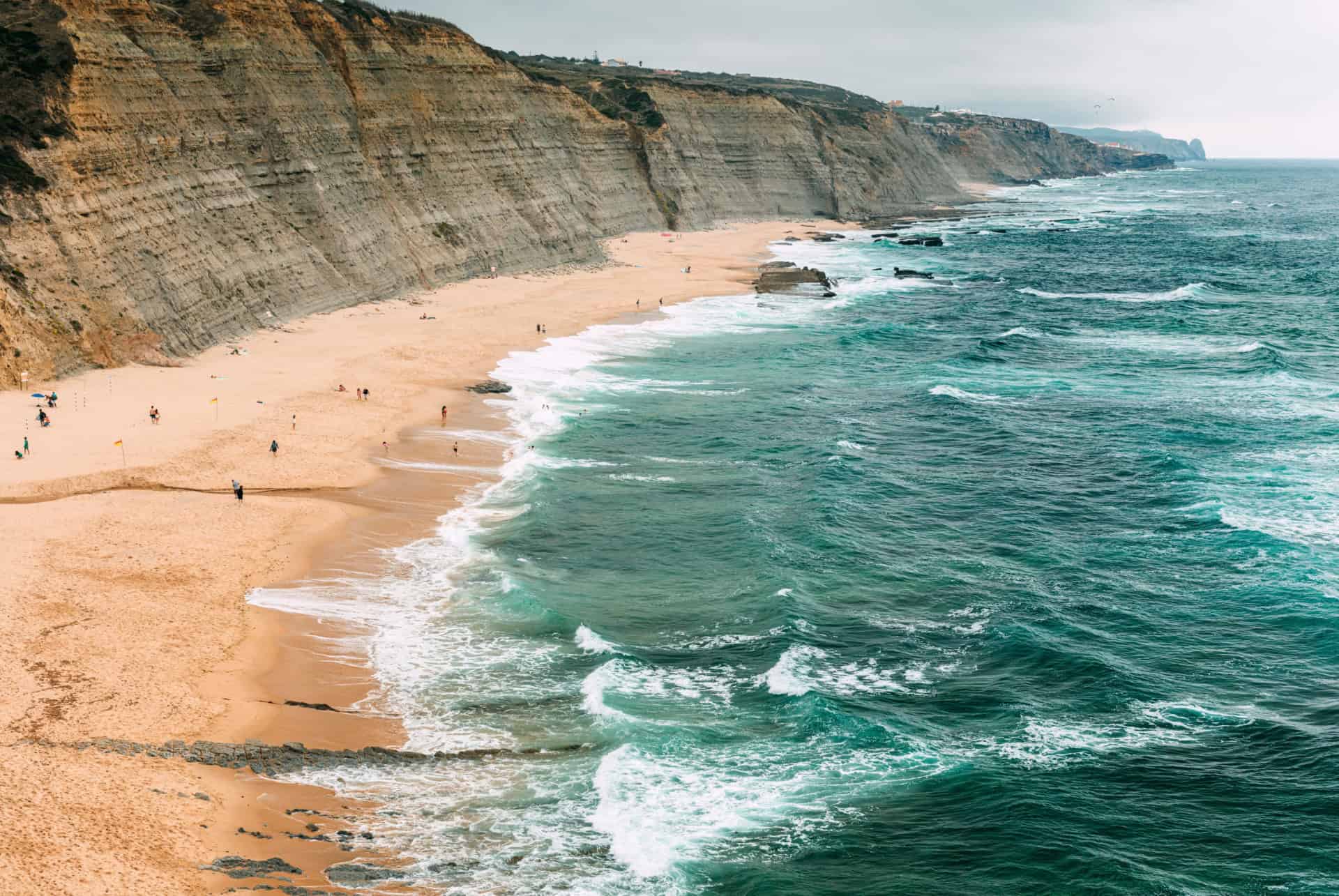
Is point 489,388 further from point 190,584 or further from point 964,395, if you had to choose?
point 190,584

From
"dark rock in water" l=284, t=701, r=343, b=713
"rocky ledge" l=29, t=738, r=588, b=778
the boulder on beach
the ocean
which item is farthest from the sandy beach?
the ocean

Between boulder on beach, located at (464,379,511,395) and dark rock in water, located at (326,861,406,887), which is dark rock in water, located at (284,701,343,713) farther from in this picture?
boulder on beach, located at (464,379,511,395)

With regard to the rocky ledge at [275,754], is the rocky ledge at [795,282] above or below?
above

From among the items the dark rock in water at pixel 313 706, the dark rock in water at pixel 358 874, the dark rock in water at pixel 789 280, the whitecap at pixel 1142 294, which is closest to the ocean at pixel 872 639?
the dark rock in water at pixel 358 874

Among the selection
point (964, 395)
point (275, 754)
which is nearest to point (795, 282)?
point (964, 395)

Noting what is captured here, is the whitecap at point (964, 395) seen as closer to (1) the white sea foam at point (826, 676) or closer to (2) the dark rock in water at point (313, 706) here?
(1) the white sea foam at point (826, 676)

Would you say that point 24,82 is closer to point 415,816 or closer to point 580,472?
point 580,472
